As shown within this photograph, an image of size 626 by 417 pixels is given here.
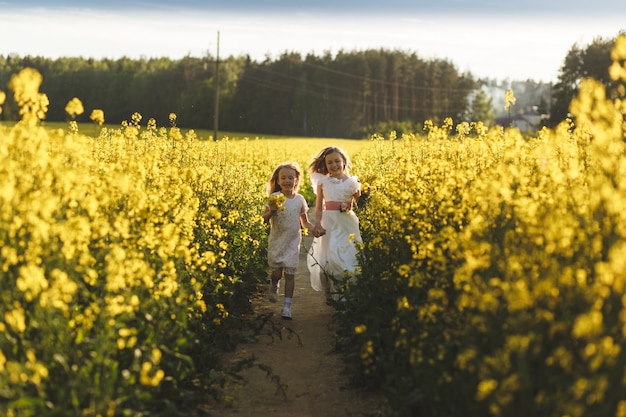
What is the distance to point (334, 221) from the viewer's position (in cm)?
991

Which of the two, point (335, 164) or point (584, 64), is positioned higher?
point (584, 64)

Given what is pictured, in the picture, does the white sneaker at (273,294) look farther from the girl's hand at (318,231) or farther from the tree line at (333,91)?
the tree line at (333,91)

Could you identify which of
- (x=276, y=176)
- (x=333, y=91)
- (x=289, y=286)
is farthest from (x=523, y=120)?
(x=289, y=286)

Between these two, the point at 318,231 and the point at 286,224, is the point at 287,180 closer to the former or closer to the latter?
the point at 286,224

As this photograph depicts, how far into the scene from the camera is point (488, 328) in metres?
4.25

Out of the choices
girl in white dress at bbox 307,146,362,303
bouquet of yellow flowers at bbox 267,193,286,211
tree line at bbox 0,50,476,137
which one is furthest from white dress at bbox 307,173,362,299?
tree line at bbox 0,50,476,137

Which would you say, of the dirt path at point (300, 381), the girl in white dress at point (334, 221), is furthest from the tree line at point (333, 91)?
the dirt path at point (300, 381)

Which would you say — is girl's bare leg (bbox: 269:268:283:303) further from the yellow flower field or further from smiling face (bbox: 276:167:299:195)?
the yellow flower field

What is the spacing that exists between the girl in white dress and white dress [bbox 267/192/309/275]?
23cm

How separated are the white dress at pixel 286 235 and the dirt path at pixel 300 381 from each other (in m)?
0.67

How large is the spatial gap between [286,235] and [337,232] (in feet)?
2.03

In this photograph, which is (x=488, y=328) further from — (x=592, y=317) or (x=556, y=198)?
(x=556, y=198)

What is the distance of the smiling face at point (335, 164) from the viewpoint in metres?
9.98

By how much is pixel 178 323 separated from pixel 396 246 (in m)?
2.37
